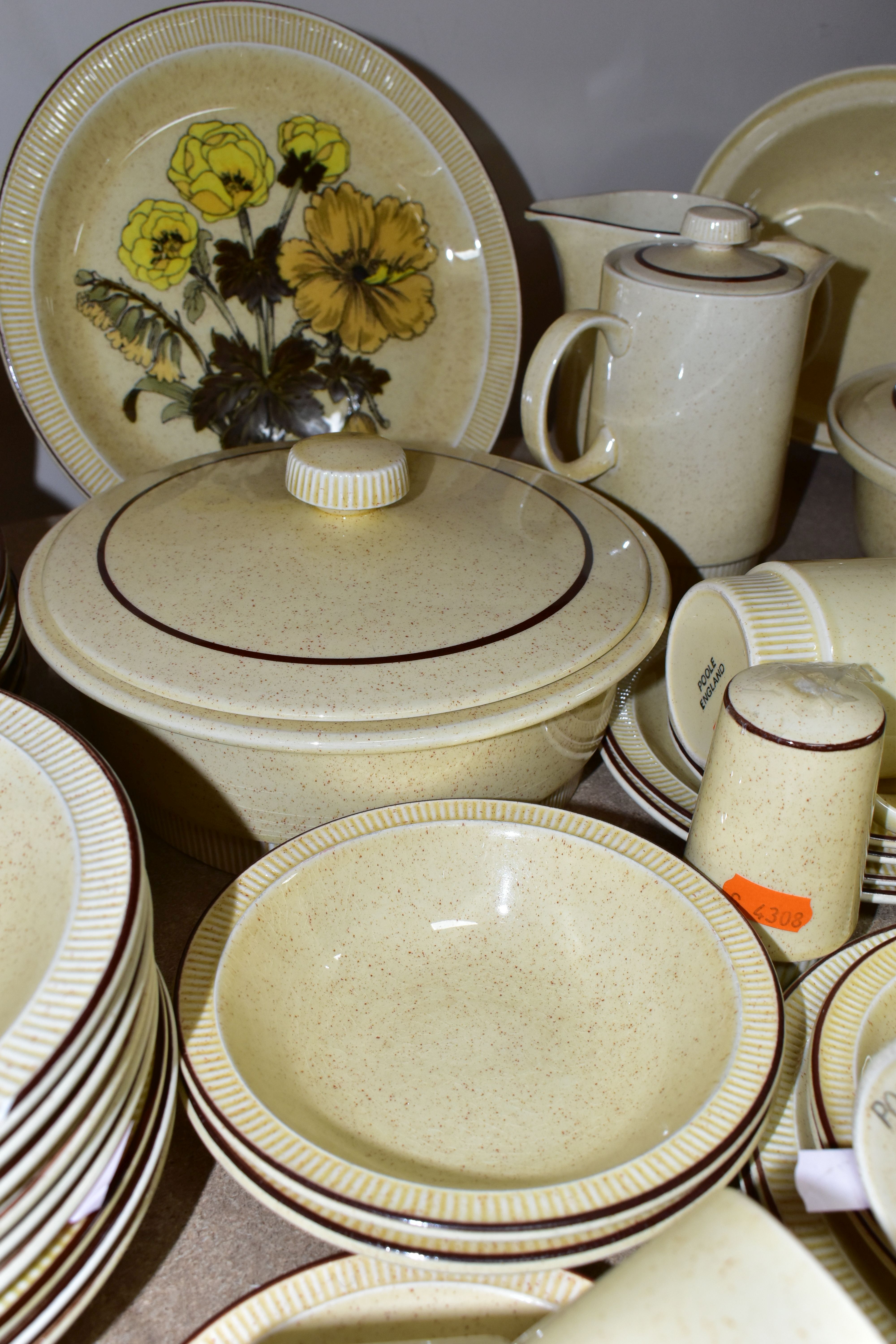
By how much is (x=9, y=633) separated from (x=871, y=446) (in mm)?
636

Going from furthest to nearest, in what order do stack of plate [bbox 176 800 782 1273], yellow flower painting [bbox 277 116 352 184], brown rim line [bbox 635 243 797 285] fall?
yellow flower painting [bbox 277 116 352 184] → brown rim line [bbox 635 243 797 285] → stack of plate [bbox 176 800 782 1273]

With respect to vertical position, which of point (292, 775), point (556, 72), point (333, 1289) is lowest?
point (333, 1289)

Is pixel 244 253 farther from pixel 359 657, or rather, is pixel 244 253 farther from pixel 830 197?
pixel 830 197

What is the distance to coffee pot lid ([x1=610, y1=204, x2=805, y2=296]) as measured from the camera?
0.76 m

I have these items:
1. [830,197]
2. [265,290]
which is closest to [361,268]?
[265,290]

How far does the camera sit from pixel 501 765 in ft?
2.00

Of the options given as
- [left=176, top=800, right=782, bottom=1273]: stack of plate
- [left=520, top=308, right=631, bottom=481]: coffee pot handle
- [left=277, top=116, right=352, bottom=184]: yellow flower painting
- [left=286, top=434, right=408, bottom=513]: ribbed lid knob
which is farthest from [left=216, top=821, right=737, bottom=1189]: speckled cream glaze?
[left=277, top=116, right=352, bottom=184]: yellow flower painting

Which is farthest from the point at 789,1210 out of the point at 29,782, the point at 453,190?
the point at 453,190

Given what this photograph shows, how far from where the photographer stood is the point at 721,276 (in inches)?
30.1

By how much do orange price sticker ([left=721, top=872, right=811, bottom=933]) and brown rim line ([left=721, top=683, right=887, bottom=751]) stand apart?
9 cm

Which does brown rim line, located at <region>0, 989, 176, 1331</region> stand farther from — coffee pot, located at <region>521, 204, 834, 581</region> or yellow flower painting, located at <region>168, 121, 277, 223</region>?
yellow flower painting, located at <region>168, 121, 277, 223</region>

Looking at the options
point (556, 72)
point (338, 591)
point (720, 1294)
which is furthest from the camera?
point (556, 72)

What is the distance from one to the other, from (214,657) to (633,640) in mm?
249

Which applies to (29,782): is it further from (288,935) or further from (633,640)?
(633,640)
